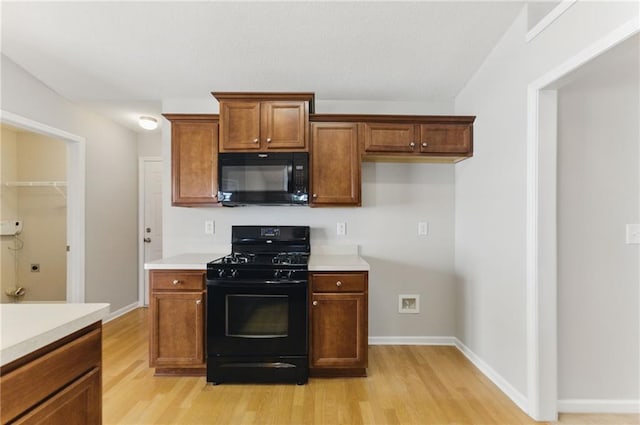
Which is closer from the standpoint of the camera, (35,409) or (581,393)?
(35,409)

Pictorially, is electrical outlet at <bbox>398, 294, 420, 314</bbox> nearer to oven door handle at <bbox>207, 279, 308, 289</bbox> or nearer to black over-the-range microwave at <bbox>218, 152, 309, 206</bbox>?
oven door handle at <bbox>207, 279, 308, 289</bbox>

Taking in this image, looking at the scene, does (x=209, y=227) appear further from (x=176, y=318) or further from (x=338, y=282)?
(x=338, y=282)

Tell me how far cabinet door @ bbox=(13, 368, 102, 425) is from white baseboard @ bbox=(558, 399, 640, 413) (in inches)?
99.0

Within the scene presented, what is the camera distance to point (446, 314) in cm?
304

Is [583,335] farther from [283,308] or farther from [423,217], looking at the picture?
[283,308]

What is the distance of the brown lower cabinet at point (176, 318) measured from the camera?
236cm

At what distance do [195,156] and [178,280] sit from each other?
1026 millimetres

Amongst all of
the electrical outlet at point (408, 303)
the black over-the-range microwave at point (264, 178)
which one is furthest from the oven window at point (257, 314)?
the electrical outlet at point (408, 303)

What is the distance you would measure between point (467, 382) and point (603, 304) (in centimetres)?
104

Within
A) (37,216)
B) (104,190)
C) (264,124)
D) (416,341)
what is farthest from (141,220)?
(416,341)

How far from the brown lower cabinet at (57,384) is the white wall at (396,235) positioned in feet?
6.21

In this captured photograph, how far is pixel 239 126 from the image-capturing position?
2586 mm

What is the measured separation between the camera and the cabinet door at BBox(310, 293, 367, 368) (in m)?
2.34

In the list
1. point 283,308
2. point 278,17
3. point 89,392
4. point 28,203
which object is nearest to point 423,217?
point 283,308
